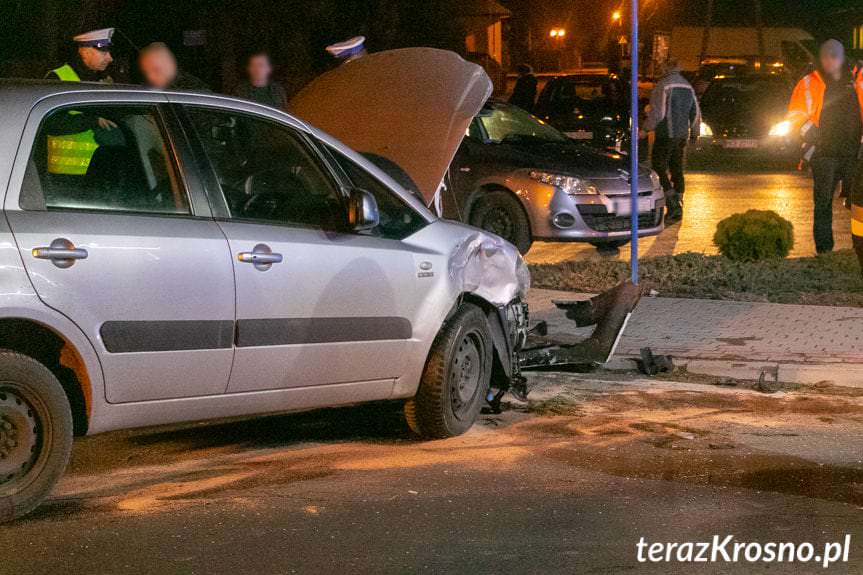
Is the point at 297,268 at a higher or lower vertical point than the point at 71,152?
lower

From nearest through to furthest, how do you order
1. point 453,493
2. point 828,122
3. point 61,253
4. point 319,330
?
point 61,253
point 453,493
point 319,330
point 828,122

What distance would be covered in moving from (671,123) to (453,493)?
12.2 m

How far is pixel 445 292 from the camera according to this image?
6.94m

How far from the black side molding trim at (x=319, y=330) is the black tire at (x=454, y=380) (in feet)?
0.85

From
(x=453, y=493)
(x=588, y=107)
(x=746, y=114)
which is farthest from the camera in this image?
(x=746, y=114)

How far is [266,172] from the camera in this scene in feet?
21.6

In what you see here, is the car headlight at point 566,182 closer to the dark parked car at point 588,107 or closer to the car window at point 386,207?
the dark parked car at point 588,107

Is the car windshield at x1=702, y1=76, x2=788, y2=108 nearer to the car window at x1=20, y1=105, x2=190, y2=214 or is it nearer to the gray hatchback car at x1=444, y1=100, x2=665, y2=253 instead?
the gray hatchback car at x1=444, y1=100, x2=665, y2=253

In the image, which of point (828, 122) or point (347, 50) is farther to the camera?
point (828, 122)

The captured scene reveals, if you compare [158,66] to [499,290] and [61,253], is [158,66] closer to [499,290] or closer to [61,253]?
[499,290]

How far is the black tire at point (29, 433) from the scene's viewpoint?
17.2 ft

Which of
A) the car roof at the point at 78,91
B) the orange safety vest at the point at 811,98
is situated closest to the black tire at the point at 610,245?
the orange safety vest at the point at 811,98

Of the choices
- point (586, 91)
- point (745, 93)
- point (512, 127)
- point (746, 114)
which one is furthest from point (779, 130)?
point (512, 127)

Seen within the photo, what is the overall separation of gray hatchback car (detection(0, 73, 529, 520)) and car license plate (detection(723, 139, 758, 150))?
731 inches
